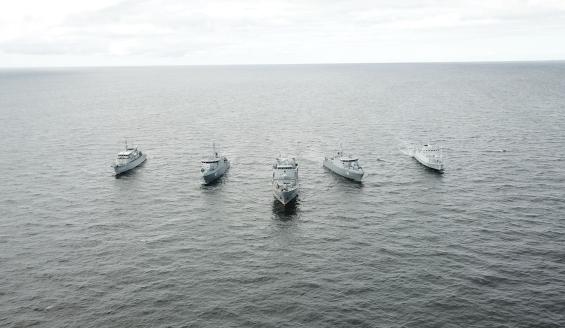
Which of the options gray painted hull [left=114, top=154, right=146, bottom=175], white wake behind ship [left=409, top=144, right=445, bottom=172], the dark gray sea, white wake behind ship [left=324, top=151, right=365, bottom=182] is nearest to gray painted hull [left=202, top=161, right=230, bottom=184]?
the dark gray sea

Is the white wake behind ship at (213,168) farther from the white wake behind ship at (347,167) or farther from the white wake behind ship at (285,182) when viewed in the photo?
the white wake behind ship at (347,167)

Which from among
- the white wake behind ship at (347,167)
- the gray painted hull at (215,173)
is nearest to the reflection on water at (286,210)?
the white wake behind ship at (347,167)

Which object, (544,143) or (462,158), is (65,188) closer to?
(462,158)

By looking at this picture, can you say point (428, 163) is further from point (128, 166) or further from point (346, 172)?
point (128, 166)

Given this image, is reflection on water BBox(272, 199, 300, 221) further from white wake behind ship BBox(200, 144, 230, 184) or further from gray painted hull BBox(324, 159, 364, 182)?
white wake behind ship BBox(200, 144, 230, 184)

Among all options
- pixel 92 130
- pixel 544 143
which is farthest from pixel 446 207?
pixel 92 130
